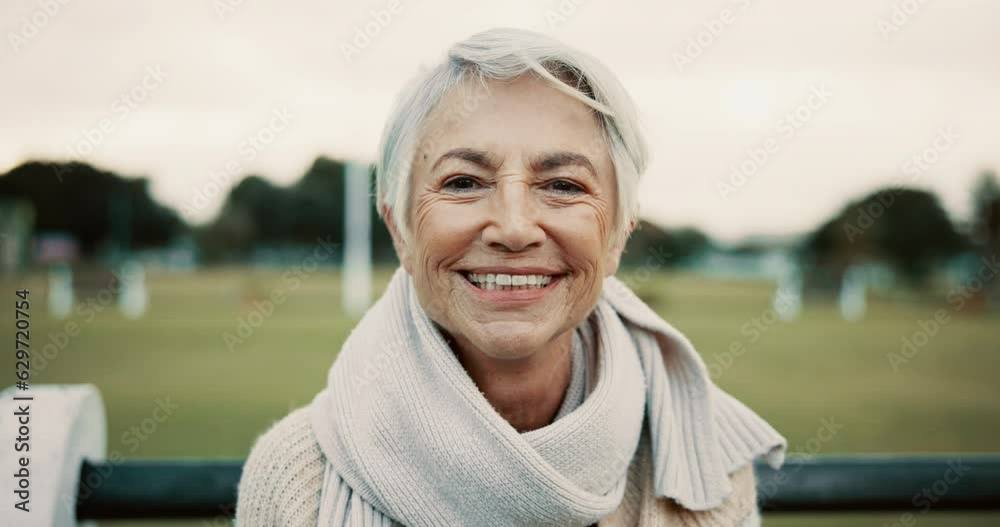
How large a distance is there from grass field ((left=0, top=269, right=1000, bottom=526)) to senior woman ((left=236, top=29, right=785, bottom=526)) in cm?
101

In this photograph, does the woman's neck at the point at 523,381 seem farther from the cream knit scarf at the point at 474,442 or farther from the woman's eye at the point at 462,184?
the woman's eye at the point at 462,184

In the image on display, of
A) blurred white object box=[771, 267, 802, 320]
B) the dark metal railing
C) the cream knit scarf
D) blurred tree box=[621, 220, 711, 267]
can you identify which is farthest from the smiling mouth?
blurred tree box=[621, 220, 711, 267]

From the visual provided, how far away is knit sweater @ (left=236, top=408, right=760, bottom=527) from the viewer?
1772mm

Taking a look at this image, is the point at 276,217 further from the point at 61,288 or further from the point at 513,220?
the point at 513,220

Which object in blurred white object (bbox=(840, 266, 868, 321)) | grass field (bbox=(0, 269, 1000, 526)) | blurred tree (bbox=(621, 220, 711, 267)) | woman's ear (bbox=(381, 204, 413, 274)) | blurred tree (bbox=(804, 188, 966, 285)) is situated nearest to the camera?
woman's ear (bbox=(381, 204, 413, 274))

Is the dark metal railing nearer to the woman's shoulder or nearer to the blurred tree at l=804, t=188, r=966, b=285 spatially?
the woman's shoulder

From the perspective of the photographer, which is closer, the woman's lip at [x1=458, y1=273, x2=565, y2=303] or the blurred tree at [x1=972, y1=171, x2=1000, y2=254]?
the woman's lip at [x1=458, y1=273, x2=565, y2=303]

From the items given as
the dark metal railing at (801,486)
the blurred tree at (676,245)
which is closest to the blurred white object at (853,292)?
the blurred tree at (676,245)

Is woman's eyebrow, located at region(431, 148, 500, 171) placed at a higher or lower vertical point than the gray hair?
lower

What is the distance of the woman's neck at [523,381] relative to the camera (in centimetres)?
190

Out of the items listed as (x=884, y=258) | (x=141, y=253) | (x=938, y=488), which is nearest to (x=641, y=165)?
(x=938, y=488)

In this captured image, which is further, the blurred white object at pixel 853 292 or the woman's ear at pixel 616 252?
the blurred white object at pixel 853 292

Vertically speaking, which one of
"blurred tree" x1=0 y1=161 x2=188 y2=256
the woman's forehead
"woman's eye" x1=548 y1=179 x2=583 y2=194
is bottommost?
"blurred tree" x1=0 y1=161 x2=188 y2=256

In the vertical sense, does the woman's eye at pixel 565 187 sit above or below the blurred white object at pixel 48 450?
above
